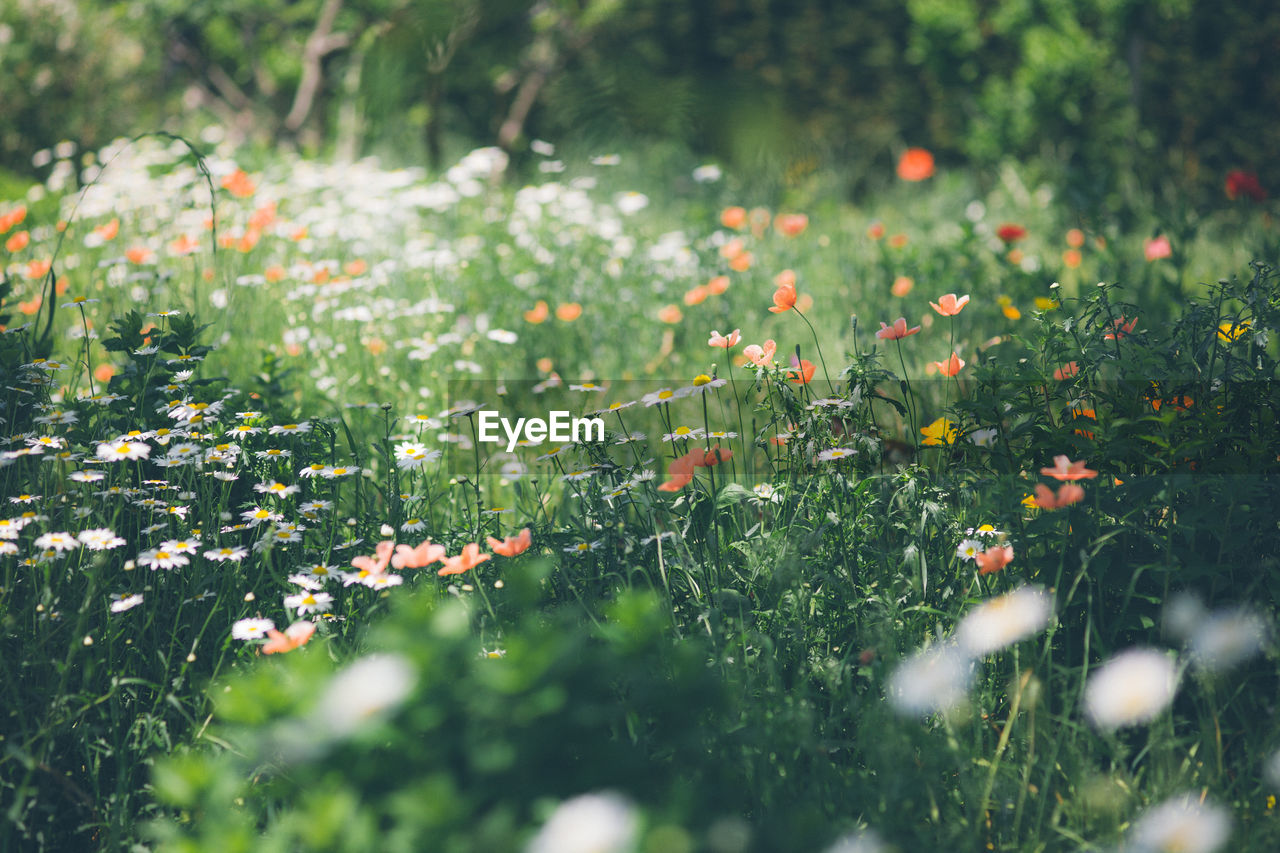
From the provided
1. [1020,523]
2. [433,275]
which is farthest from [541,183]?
[1020,523]

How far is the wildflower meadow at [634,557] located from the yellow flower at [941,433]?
0.05ft

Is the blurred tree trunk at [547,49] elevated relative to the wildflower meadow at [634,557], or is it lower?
Result: elevated

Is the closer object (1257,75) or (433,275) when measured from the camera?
(433,275)

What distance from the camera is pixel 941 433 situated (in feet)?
5.81

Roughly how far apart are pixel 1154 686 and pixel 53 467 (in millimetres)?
2007

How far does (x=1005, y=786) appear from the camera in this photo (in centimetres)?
136

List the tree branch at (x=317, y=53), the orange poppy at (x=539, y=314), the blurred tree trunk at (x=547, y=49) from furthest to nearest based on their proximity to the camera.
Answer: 1. the blurred tree trunk at (x=547, y=49)
2. the tree branch at (x=317, y=53)
3. the orange poppy at (x=539, y=314)

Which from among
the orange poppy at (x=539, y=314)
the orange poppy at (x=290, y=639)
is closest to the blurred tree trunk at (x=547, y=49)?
the orange poppy at (x=539, y=314)

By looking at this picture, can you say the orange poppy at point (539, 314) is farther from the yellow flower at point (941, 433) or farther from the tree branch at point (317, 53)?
the tree branch at point (317, 53)

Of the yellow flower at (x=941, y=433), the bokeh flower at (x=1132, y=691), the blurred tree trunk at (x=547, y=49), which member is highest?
the blurred tree trunk at (x=547, y=49)

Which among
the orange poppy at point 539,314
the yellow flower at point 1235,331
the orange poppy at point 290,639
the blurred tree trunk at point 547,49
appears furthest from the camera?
the blurred tree trunk at point 547,49

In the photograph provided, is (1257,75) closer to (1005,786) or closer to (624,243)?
(624,243)

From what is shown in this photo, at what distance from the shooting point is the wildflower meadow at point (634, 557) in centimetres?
97

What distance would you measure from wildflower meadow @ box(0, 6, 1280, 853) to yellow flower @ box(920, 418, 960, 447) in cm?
1
